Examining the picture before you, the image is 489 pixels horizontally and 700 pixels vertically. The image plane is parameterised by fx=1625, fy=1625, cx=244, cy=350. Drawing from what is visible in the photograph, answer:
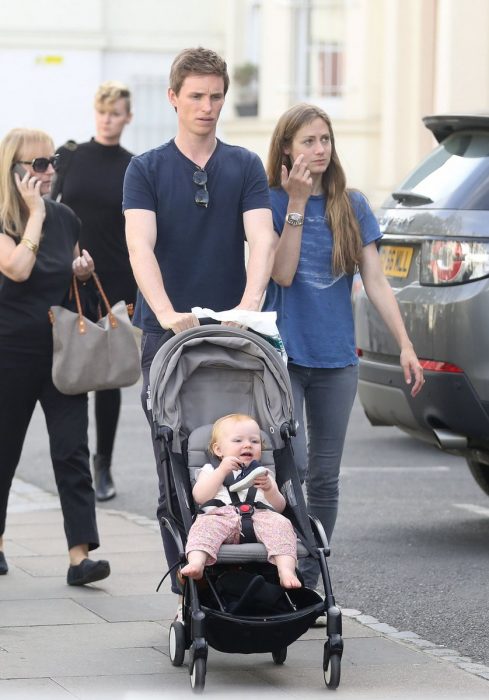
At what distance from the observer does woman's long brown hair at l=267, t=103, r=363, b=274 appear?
20.9 ft

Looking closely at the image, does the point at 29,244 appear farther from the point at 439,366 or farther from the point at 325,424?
the point at 439,366

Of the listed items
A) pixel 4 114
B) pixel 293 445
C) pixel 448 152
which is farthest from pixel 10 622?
pixel 4 114

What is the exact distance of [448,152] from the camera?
8086 millimetres

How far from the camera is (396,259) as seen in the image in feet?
26.1

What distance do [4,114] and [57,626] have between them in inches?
851

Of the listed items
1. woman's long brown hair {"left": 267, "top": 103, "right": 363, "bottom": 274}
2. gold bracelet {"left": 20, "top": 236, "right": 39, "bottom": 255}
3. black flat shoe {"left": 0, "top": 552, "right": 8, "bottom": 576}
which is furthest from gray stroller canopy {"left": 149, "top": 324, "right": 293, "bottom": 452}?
black flat shoe {"left": 0, "top": 552, "right": 8, "bottom": 576}

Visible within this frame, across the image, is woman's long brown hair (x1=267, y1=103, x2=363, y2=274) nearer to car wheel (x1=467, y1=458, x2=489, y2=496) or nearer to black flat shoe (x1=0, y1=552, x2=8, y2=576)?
black flat shoe (x1=0, y1=552, x2=8, y2=576)

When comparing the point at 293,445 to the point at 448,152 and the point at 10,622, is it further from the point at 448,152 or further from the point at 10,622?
the point at 448,152

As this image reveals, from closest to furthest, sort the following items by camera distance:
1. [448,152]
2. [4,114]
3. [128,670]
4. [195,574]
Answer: [195,574]
[128,670]
[448,152]
[4,114]

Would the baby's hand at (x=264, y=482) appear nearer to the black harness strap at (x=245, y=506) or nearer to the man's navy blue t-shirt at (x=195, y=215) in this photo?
the black harness strap at (x=245, y=506)

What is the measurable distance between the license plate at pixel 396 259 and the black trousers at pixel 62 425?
176 centimetres

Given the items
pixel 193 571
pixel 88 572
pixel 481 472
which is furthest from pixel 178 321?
pixel 481 472

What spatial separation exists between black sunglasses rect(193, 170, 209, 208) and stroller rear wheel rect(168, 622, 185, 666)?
60.6 inches

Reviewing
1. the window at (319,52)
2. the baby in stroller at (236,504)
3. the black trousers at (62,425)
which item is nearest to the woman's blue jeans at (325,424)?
the baby in stroller at (236,504)
